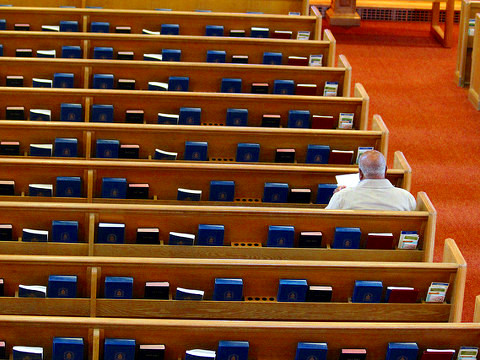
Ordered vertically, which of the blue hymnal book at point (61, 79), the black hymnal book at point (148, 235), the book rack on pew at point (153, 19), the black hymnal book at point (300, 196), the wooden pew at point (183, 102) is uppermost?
the book rack on pew at point (153, 19)

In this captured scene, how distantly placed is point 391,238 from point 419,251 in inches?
5.8

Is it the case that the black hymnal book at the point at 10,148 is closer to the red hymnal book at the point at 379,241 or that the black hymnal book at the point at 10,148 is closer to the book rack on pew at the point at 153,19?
the book rack on pew at the point at 153,19

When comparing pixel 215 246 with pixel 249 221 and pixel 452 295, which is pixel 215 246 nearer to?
pixel 249 221

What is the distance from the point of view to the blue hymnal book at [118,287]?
3.84m

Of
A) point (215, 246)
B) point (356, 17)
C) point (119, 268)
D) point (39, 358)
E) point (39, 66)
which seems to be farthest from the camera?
point (356, 17)

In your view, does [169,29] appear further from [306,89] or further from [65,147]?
[65,147]

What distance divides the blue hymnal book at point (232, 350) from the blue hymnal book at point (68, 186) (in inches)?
60.1

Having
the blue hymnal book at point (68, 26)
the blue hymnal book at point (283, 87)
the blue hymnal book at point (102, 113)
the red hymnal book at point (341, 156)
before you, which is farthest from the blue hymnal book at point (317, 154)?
the blue hymnal book at point (68, 26)

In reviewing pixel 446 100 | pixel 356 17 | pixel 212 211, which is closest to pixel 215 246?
pixel 212 211

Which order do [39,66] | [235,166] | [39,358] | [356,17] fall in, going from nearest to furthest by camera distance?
[39,358], [235,166], [39,66], [356,17]

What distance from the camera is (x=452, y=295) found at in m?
3.96

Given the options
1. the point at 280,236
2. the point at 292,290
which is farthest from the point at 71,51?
the point at 292,290

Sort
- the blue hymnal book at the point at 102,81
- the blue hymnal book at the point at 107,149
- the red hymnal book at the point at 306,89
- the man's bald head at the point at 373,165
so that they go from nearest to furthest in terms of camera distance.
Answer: the man's bald head at the point at 373,165, the blue hymnal book at the point at 107,149, the blue hymnal book at the point at 102,81, the red hymnal book at the point at 306,89

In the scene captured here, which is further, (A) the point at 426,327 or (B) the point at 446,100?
(B) the point at 446,100
